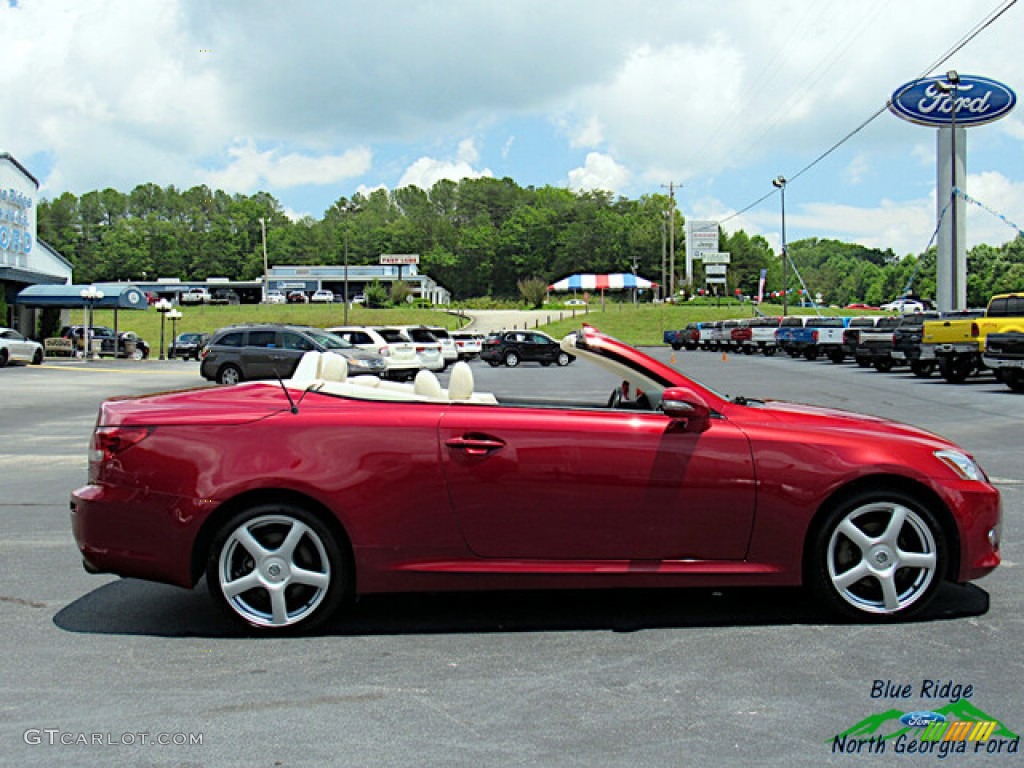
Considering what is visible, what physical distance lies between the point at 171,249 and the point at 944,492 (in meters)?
173

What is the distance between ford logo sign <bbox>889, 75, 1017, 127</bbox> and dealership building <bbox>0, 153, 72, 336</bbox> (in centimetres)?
4071

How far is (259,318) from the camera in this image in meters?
91.1

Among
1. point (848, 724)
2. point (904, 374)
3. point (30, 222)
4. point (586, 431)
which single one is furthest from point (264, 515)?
point (30, 222)

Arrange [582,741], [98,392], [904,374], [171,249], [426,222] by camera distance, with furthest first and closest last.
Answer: [426,222]
[171,249]
[904,374]
[98,392]
[582,741]

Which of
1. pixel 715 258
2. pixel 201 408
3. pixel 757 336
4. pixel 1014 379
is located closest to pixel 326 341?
pixel 1014 379

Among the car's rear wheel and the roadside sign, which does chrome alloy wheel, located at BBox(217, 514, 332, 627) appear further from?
the roadside sign

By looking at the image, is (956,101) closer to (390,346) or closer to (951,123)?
(951,123)

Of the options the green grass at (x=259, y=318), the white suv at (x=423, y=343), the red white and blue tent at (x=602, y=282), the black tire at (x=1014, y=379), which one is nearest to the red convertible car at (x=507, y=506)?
the black tire at (x=1014, y=379)

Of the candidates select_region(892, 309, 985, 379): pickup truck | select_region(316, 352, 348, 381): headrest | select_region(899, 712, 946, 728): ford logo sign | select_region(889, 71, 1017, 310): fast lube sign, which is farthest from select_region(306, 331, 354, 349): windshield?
select_region(889, 71, 1017, 310): fast lube sign

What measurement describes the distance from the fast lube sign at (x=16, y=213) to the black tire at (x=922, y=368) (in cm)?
3915

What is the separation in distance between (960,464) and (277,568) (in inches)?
132

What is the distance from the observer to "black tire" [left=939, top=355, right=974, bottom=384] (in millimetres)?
24672

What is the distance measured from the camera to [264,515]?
475 cm

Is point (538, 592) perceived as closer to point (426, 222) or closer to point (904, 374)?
point (904, 374)
